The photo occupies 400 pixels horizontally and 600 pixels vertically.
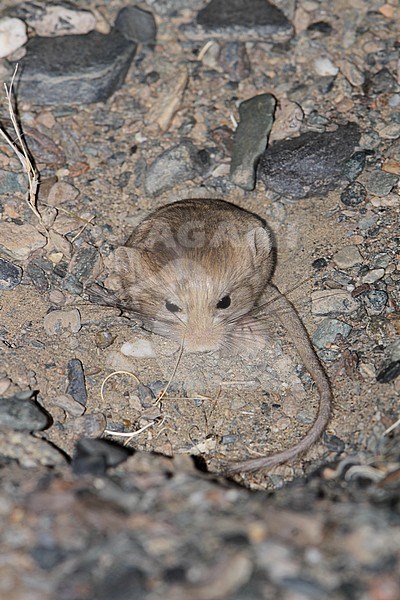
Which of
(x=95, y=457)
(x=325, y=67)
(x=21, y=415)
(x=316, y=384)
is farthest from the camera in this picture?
(x=325, y=67)

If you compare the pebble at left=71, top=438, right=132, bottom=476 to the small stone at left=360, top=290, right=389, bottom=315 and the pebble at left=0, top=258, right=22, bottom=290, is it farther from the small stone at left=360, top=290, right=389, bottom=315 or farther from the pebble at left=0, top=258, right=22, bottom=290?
the small stone at left=360, top=290, right=389, bottom=315

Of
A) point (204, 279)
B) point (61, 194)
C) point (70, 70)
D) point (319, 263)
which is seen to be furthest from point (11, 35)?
point (319, 263)

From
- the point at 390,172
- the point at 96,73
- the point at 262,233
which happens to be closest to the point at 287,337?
the point at 262,233

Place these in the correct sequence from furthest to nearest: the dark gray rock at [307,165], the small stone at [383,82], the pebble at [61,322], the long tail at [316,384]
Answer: the small stone at [383,82] → the dark gray rock at [307,165] → the pebble at [61,322] → the long tail at [316,384]

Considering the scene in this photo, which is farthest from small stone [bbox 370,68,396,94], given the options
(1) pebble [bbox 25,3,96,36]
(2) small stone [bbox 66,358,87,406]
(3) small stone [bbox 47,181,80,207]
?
(2) small stone [bbox 66,358,87,406]

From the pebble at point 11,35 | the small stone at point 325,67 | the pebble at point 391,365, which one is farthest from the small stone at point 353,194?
the pebble at point 11,35

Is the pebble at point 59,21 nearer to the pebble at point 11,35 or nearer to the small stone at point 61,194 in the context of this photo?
the pebble at point 11,35

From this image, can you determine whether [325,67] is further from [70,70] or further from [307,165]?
[70,70]
